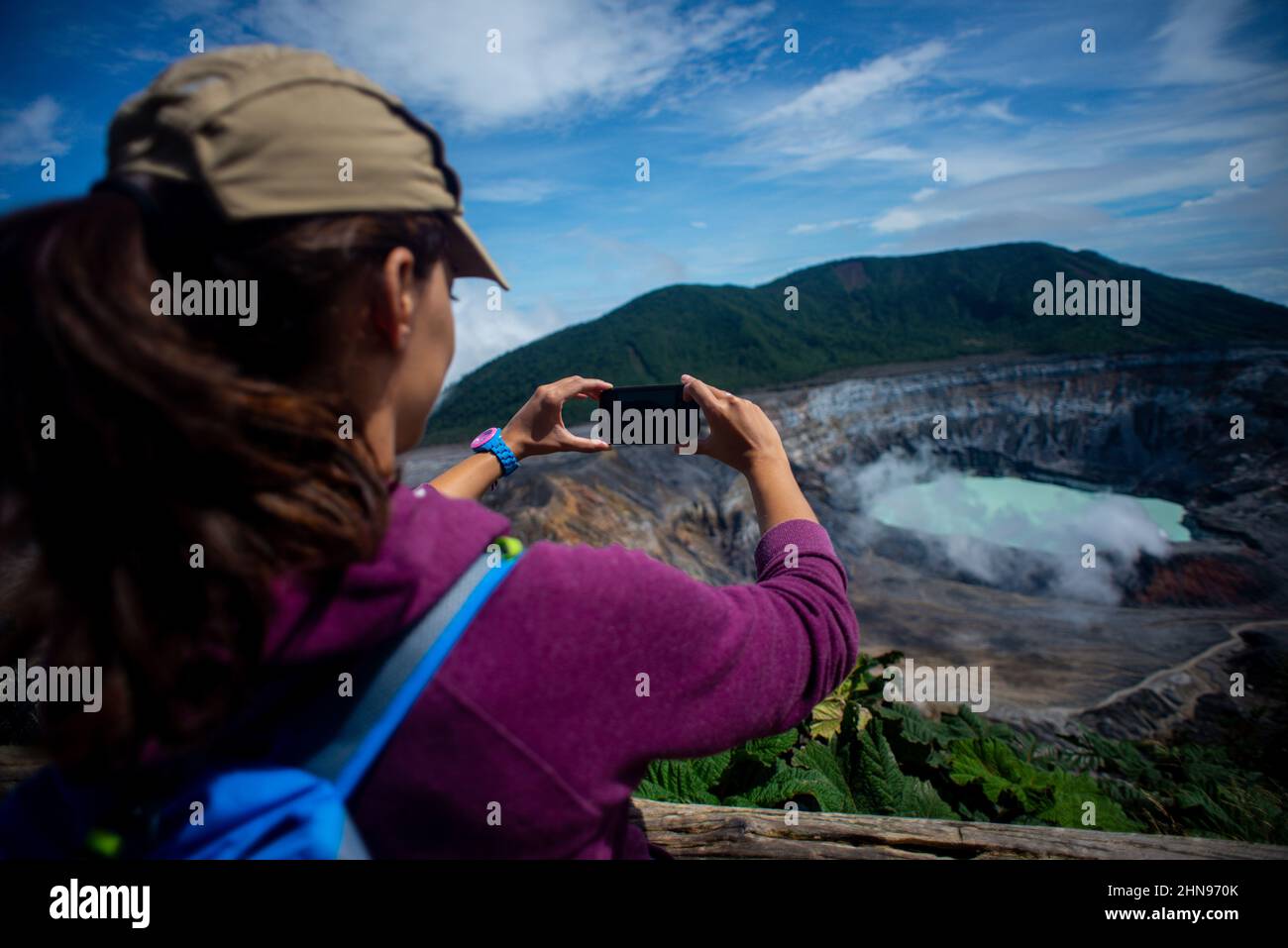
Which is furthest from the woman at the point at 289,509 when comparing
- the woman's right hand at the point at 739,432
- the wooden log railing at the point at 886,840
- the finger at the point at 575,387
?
the wooden log railing at the point at 886,840

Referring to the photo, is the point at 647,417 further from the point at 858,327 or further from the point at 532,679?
the point at 858,327

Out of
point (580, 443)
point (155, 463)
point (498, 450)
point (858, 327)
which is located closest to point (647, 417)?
point (580, 443)

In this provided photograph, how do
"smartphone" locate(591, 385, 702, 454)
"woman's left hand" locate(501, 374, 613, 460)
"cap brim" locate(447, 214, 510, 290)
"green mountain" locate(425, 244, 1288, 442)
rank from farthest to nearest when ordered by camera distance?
"green mountain" locate(425, 244, 1288, 442)
"woman's left hand" locate(501, 374, 613, 460)
"smartphone" locate(591, 385, 702, 454)
"cap brim" locate(447, 214, 510, 290)

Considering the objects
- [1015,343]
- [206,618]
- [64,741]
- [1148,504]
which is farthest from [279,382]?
[1015,343]

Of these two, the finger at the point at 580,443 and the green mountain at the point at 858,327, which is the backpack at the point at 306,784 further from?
the green mountain at the point at 858,327

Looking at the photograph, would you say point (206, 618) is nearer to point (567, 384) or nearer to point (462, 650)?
point (462, 650)

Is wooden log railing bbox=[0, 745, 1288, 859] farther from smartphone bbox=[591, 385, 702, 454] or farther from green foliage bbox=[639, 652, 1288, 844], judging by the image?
smartphone bbox=[591, 385, 702, 454]

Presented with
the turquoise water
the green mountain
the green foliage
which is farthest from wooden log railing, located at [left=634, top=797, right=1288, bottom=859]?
the green mountain
